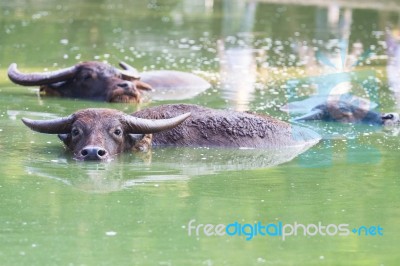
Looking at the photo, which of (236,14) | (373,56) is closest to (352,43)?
(373,56)

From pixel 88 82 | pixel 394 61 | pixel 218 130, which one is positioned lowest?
pixel 394 61

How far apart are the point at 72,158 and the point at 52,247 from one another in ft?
9.04

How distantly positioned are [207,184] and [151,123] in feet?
4.31

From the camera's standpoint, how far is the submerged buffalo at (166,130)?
32.6 feet

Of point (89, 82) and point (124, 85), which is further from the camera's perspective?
point (89, 82)

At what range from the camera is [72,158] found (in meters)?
9.77

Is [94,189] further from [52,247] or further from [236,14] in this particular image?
[236,14]

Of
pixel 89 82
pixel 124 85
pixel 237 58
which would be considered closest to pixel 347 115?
pixel 124 85

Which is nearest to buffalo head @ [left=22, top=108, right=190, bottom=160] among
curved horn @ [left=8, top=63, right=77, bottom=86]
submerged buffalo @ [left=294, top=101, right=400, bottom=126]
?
submerged buffalo @ [left=294, top=101, right=400, bottom=126]

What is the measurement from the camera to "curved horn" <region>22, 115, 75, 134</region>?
10086 millimetres

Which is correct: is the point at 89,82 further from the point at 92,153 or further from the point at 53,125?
the point at 92,153

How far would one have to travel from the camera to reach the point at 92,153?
9625 millimetres

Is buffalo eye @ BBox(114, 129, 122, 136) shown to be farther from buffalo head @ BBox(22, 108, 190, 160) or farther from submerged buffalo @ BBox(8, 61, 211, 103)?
submerged buffalo @ BBox(8, 61, 211, 103)

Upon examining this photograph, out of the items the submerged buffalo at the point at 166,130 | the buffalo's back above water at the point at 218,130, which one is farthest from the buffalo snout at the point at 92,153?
the buffalo's back above water at the point at 218,130
